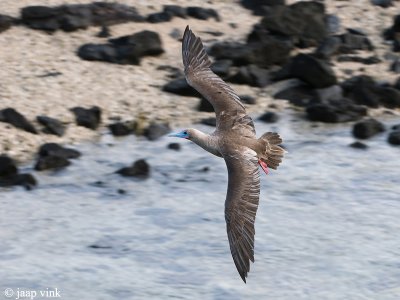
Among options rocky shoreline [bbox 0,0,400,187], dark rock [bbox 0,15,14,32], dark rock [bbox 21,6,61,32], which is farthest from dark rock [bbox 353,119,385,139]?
dark rock [bbox 0,15,14,32]

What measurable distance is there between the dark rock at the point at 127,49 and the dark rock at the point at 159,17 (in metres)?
1.13

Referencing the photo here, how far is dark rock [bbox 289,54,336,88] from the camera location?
2114 centimetres

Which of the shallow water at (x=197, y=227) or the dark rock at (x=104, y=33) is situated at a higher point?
the dark rock at (x=104, y=33)

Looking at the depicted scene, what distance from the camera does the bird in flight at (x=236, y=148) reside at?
1340 cm

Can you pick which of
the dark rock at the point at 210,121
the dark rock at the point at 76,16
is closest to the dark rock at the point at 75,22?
the dark rock at the point at 76,16

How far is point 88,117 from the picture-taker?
19703mm

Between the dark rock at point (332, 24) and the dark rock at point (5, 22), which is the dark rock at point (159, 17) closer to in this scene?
the dark rock at point (5, 22)

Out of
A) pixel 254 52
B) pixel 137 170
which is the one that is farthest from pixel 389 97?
pixel 137 170

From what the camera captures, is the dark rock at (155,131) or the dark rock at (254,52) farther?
A: the dark rock at (254,52)

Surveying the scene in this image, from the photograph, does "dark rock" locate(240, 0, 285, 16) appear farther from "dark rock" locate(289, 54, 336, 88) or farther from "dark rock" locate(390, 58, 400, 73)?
"dark rock" locate(289, 54, 336, 88)

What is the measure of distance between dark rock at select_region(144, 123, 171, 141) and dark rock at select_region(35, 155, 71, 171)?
172cm

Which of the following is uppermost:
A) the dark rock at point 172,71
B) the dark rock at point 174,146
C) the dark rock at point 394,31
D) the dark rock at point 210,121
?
the dark rock at point 394,31

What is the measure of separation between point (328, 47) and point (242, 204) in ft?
31.9

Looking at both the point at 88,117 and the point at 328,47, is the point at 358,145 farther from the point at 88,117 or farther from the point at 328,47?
the point at 88,117
